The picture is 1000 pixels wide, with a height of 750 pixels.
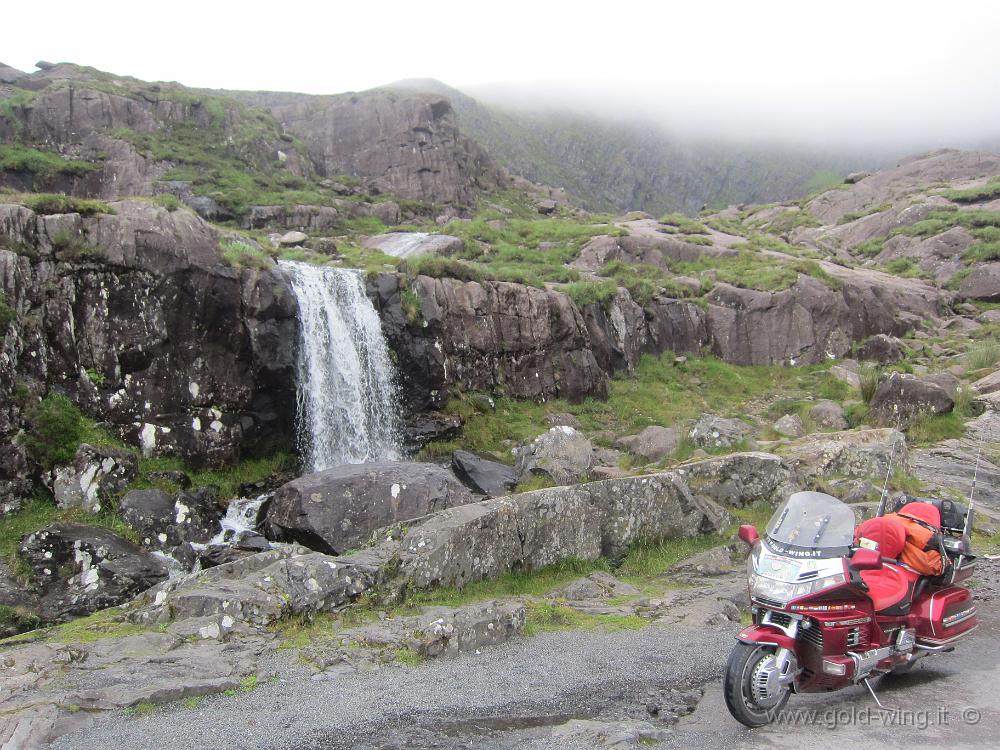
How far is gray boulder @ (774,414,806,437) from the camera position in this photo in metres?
18.8

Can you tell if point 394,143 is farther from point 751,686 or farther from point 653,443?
point 751,686

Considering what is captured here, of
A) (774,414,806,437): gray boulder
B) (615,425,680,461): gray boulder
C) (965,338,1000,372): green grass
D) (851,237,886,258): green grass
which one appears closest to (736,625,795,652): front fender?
(615,425,680,461): gray boulder

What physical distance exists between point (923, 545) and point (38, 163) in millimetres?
40999

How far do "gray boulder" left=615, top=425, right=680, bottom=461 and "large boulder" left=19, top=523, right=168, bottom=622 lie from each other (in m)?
10.8

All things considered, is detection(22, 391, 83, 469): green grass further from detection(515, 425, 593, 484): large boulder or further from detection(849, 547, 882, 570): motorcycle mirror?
detection(849, 547, 882, 570): motorcycle mirror

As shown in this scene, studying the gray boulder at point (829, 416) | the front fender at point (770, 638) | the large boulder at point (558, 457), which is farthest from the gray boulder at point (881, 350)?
the front fender at point (770, 638)

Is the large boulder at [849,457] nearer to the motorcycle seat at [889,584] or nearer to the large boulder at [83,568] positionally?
the motorcycle seat at [889,584]

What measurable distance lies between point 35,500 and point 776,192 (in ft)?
374

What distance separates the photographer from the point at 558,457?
14.8 meters

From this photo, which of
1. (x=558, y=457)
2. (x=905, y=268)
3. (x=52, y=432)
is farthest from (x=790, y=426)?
(x=905, y=268)

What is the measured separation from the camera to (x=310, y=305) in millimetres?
18750

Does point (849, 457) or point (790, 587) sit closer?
point (790, 587)

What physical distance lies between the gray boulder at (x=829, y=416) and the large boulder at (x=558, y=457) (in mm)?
8454

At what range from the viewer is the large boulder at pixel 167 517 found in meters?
12.6
